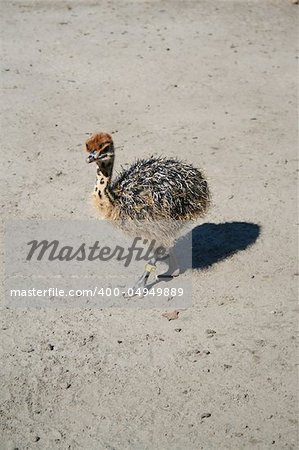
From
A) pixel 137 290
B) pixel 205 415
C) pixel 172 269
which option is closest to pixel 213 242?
pixel 172 269

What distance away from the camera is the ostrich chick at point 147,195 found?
25.7 feet

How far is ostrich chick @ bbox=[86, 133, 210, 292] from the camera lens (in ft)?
25.7

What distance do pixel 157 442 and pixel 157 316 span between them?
1.70 m

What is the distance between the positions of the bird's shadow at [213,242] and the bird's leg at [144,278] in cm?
55

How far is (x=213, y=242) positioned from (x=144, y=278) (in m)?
1.23

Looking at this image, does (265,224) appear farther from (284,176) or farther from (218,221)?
(284,176)

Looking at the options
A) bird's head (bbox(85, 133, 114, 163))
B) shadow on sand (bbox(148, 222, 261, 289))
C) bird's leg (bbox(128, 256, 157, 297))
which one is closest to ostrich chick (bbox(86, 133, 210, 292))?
bird's head (bbox(85, 133, 114, 163))

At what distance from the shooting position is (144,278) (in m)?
8.37

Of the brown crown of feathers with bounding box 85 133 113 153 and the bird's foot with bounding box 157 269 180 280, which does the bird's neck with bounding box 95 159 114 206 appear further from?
the bird's foot with bounding box 157 269 180 280

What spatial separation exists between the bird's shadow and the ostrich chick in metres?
0.79

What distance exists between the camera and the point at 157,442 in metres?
6.58

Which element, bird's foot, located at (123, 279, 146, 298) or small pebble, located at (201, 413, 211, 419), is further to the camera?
bird's foot, located at (123, 279, 146, 298)

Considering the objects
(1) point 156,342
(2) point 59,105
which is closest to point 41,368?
(1) point 156,342

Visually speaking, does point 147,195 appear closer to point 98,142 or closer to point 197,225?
point 98,142
